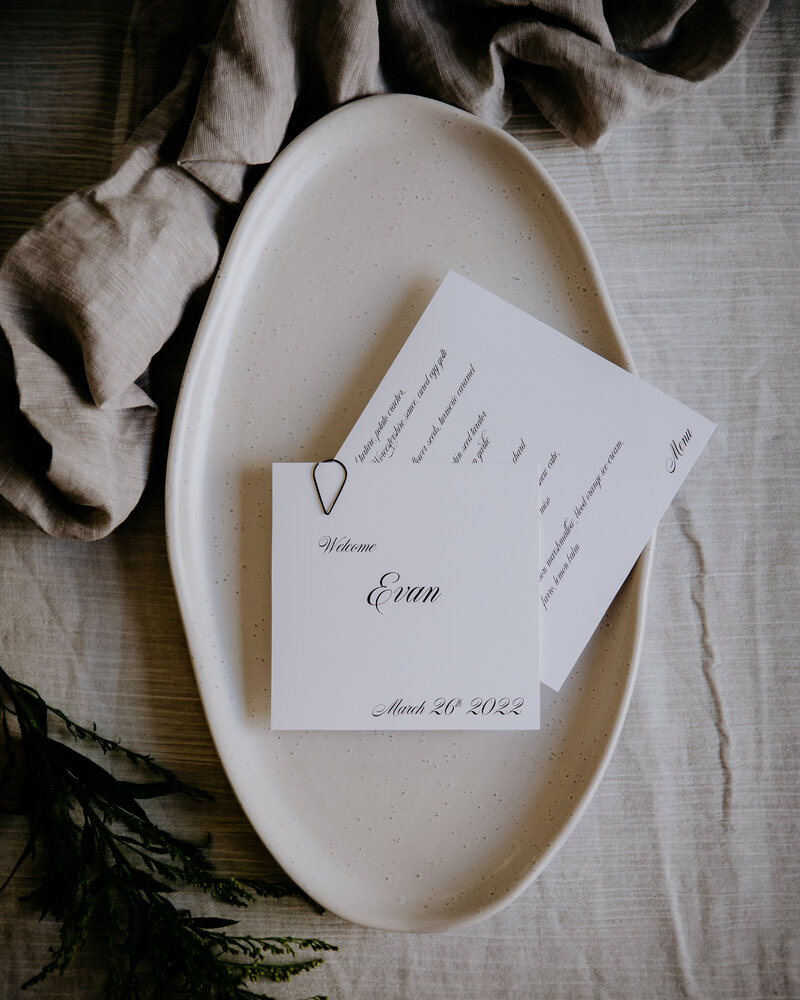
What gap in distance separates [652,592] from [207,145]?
48 centimetres

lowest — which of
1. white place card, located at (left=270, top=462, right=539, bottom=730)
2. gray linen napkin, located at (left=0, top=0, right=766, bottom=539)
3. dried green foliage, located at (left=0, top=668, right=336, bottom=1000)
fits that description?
dried green foliage, located at (left=0, top=668, right=336, bottom=1000)

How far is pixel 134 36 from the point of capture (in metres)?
0.54

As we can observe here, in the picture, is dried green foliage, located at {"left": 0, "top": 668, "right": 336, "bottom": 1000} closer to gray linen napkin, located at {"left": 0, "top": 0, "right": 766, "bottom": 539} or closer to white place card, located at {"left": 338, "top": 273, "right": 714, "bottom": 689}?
gray linen napkin, located at {"left": 0, "top": 0, "right": 766, "bottom": 539}

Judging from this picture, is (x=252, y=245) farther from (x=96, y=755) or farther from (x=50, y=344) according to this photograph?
(x=96, y=755)

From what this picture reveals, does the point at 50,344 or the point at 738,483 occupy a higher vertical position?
the point at 50,344

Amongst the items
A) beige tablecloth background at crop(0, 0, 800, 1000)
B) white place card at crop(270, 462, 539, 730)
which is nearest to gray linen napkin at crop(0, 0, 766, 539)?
beige tablecloth background at crop(0, 0, 800, 1000)

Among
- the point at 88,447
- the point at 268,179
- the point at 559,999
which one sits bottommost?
the point at 559,999

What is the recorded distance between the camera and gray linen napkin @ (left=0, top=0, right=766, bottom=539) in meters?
0.46

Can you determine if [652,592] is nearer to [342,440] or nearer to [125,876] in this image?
[342,440]

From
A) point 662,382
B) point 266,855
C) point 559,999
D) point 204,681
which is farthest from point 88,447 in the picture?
point 559,999

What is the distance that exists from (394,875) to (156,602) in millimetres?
275

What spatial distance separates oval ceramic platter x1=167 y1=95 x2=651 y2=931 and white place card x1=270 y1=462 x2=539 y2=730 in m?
0.02

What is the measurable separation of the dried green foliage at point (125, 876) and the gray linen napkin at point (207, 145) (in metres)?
0.17

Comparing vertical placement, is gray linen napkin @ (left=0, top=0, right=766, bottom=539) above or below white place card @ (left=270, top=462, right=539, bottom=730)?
above
